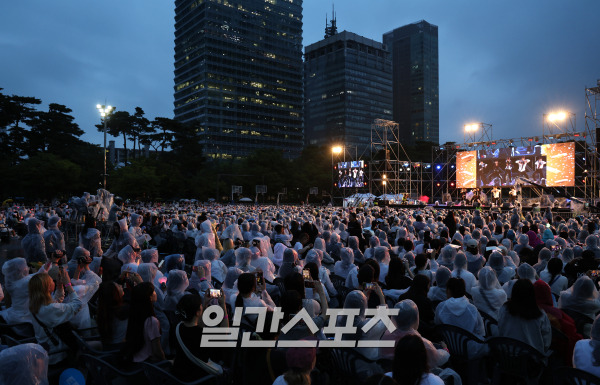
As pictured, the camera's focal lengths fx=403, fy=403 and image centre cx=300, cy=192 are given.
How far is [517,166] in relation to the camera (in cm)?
3438

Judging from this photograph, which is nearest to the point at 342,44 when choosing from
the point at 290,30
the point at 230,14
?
the point at 290,30

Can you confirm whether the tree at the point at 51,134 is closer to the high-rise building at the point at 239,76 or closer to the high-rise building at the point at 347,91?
→ the high-rise building at the point at 239,76

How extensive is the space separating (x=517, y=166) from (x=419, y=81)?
142 meters

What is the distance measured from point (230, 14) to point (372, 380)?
135584 millimetres

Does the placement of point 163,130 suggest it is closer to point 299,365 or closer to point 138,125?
point 138,125

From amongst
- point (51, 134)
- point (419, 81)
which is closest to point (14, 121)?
point (51, 134)

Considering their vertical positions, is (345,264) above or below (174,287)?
below

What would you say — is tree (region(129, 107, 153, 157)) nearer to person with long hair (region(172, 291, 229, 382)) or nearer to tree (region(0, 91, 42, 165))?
tree (region(0, 91, 42, 165))

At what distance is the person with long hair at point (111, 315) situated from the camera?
4.05m

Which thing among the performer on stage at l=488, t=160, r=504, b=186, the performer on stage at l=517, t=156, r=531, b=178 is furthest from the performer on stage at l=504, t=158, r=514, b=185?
the performer on stage at l=517, t=156, r=531, b=178

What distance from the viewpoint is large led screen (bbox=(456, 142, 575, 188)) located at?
31.5 m

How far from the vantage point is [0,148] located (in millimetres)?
49750

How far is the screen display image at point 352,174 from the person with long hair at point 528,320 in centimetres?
3977

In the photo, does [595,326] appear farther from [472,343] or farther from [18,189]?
[18,189]
